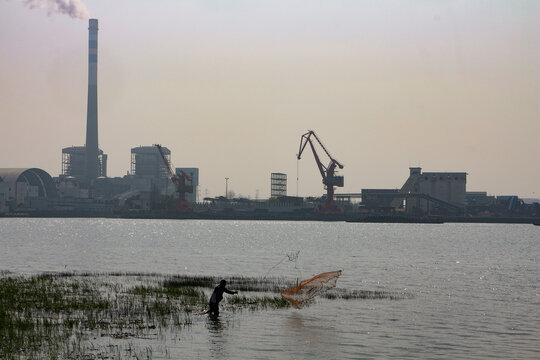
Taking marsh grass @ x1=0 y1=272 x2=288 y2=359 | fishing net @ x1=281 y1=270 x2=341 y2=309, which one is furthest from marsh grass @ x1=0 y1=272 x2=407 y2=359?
fishing net @ x1=281 y1=270 x2=341 y2=309

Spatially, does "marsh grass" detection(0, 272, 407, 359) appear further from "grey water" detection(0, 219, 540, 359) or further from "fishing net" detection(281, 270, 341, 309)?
"grey water" detection(0, 219, 540, 359)

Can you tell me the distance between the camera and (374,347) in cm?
3114

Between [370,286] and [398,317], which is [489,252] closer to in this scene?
[370,286]

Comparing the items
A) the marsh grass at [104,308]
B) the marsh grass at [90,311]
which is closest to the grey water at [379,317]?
the marsh grass at [104,308]

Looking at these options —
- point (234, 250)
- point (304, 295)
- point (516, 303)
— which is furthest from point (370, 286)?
point (234, 250)

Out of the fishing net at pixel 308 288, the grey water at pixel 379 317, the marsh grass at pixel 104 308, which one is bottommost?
the grey water at pixel 379 317

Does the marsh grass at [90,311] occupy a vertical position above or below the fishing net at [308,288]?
below

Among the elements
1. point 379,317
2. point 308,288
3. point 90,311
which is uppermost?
point 308,288

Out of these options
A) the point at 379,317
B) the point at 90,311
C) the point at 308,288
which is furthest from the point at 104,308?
the point at 379,317

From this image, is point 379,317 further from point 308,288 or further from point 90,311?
point 90,311

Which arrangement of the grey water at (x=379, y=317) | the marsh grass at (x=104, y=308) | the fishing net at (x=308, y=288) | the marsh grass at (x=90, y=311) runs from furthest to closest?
the fishing net at (x=308, y=288), the grey water at (x=379, y=317), the marsh grass at (x=104, y=308), the marsh grass at (x=90, y=311)

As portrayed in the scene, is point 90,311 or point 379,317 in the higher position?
point 90,311

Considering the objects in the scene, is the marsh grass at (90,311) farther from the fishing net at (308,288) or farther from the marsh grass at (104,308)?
the fishing net at (308,288)

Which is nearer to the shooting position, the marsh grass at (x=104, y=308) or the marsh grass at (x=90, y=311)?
the marsh grass at (x=90, y=311)
